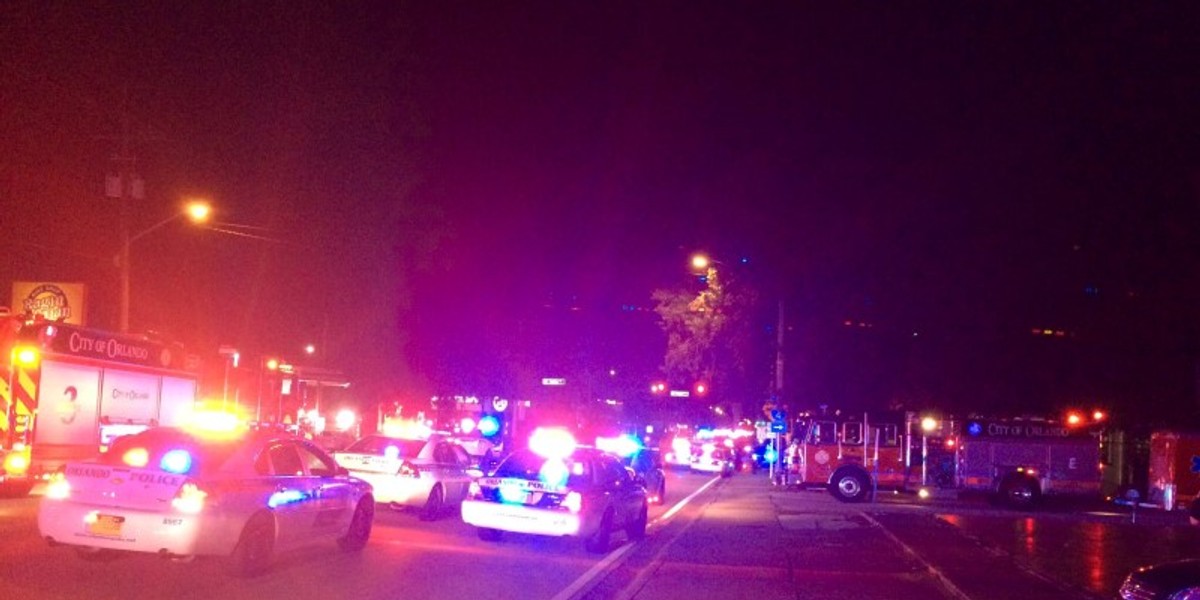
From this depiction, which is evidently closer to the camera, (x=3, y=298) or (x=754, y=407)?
(x=3, y=298)

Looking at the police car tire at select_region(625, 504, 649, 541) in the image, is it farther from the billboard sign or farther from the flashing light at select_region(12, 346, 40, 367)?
the billboard sign

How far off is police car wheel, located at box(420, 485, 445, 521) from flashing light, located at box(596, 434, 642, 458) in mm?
9313

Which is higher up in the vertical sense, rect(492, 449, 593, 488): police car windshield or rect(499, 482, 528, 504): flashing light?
rect(492, 449, 593, 488): police car windshield

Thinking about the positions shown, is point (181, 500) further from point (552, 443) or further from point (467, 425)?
point (467, 425)

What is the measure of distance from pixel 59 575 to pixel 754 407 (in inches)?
1487

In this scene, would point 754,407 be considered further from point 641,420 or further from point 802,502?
point 802,502

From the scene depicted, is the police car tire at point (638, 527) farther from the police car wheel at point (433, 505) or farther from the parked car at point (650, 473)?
the parked car at point (650, 473)

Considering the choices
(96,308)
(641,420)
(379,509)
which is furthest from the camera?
(96,308)

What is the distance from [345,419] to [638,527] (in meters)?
21.6

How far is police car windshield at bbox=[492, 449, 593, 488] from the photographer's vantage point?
52.4 feet

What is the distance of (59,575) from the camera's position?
1091cm

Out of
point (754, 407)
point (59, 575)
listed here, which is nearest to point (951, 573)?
point (59, 575)

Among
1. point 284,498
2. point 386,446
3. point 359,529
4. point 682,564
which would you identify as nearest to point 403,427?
point 386,446

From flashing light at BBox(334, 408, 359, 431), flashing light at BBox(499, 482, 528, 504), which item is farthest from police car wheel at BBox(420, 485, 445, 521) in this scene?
flashing light at BBox(334, 408, 359, 431)
